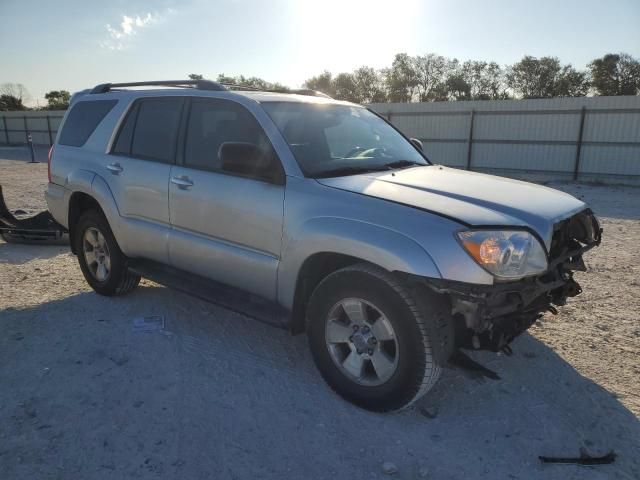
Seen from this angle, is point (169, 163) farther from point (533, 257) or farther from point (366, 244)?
point (533, 257)

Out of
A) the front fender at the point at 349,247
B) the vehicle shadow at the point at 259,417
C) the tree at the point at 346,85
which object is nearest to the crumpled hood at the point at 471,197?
the front fender at the point at 349,247

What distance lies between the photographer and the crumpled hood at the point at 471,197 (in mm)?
2740

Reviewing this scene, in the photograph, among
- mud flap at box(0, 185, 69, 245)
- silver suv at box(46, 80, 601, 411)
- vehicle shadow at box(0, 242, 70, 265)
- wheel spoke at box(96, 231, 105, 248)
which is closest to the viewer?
silver suv at box(46, 80, 601, 411)

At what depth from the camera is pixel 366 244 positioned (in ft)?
9.07

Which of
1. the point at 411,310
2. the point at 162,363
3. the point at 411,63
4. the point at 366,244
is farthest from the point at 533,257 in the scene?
the point at 411,63

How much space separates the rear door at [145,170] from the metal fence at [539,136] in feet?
50.8

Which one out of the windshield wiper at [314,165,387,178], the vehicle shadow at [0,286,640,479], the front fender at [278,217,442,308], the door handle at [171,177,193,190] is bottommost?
the vehicle shadow at [0,286,640,479]

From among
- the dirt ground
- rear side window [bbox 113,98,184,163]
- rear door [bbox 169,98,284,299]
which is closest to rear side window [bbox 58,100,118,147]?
rear side window [bbox 113,98,184,163]

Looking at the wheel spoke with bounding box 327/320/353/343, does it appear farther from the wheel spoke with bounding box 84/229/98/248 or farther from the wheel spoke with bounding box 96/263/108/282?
the wheel spoke with bounding box 84/229/98/248

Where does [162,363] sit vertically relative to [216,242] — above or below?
below

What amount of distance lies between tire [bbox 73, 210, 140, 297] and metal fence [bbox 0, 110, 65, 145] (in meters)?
32.6

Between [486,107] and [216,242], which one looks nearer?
[216,242]

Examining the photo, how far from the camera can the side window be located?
3.54m

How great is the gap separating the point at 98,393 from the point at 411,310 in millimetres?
2099
